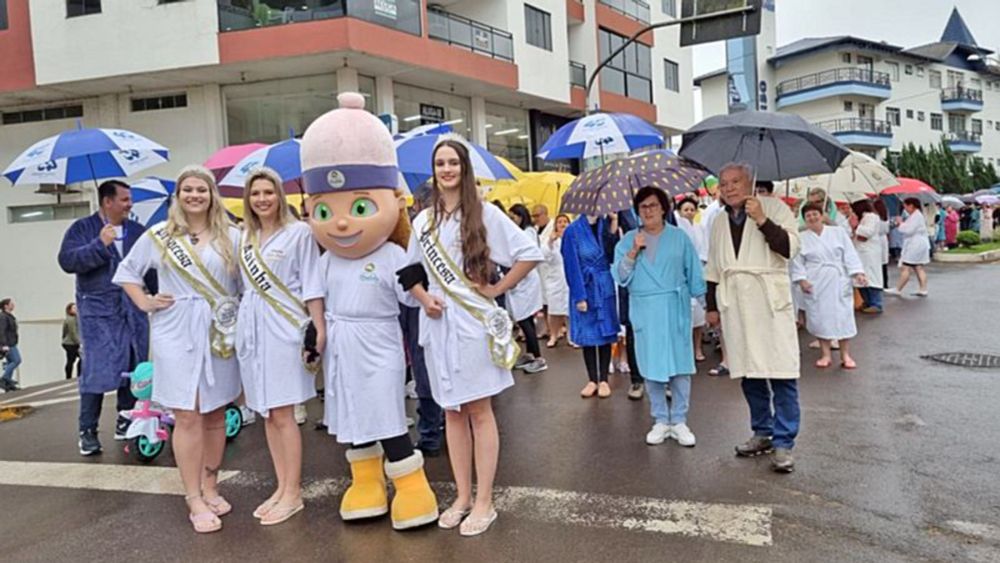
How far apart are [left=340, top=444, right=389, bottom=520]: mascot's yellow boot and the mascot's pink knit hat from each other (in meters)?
1.53

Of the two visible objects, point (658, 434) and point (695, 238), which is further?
point (695, 238)

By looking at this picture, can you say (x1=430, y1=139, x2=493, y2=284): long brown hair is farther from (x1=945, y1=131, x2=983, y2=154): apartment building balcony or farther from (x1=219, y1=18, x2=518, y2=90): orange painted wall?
(x1=945, y1=131, x2=983, y2=154): apartment building balcony

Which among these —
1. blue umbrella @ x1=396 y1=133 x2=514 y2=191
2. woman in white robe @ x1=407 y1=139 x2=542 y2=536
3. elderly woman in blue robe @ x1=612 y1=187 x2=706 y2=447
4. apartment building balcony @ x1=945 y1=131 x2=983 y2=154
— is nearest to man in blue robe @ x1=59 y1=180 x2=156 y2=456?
blue umbrella @ x1=396 y1=133 x2=514 y2=191

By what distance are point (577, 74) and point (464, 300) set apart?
22.3 m

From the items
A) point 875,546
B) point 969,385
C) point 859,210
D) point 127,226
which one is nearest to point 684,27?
point 859,210

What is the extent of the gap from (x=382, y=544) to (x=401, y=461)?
1.47 feet

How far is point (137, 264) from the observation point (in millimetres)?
4461

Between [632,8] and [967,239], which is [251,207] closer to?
[632,8]

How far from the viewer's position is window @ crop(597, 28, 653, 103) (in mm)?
25844

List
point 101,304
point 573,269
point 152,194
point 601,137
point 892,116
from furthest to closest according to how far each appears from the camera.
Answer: point 892,116 → point 152,194 → point 601,137 → point 573,269 → point 101,304

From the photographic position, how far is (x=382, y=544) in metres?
3.94

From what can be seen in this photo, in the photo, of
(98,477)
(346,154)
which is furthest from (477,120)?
(346,154)

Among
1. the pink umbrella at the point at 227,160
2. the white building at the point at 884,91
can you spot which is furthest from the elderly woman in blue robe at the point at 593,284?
the white building at the point at 884,91

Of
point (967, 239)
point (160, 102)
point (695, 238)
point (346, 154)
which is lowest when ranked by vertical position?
point (967, 239)
